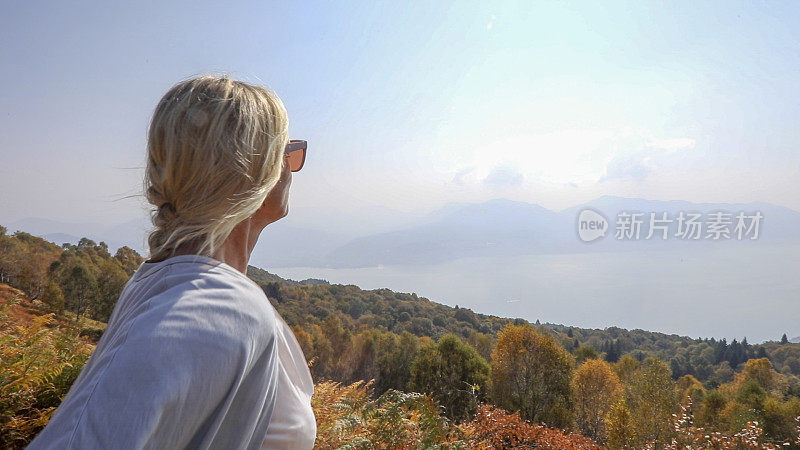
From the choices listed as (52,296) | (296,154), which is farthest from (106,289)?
(296,154)

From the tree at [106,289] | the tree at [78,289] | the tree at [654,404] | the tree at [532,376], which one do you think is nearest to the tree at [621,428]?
the tree at [654,404]

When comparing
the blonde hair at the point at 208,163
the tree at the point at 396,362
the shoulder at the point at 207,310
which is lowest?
the tree at the point at 396,362

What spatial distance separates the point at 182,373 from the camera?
0.52 metres

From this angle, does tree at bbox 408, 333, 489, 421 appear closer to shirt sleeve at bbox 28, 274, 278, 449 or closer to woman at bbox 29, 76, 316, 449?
woman at bbox 29, 76, 316, 449

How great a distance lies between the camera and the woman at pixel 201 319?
510 millimetres

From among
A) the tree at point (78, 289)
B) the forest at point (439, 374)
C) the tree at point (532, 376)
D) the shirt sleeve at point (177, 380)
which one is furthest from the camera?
the tree at point (78, 289)

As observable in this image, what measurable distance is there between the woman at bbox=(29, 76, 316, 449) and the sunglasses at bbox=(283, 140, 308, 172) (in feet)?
0.08

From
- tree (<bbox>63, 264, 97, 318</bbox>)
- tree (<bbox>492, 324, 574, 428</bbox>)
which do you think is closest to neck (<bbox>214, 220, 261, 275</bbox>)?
tree (<bbox>492, 324, 574, 428</bbox>)

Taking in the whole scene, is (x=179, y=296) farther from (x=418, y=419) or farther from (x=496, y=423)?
(x=496, y=423)

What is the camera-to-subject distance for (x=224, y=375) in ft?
1.86

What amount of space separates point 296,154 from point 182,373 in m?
0.60

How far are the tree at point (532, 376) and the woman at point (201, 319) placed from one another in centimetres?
1941

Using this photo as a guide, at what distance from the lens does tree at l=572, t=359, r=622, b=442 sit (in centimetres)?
2322

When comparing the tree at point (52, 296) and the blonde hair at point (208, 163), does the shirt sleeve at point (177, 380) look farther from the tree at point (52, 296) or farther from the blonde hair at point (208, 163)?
the tree at point (52, 296)
